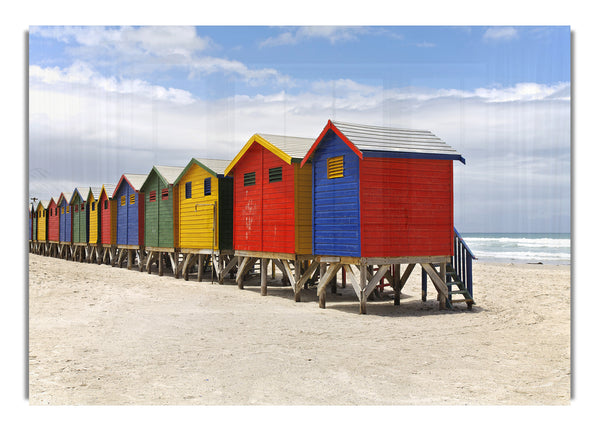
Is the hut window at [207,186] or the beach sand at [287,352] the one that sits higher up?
the hut window at [207,186]

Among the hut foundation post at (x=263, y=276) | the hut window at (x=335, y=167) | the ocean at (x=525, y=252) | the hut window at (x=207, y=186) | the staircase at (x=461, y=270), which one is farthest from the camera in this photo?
the ocean at (x=525, y=252)

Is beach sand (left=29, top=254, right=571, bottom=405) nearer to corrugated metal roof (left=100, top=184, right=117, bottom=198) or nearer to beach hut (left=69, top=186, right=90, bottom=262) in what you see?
corrugated metal roof (left=100, top=184, right=117, bottom=198)

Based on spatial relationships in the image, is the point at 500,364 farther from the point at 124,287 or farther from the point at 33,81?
the point at 124,287

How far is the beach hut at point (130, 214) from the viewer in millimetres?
26906

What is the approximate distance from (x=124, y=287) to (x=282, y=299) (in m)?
5.01

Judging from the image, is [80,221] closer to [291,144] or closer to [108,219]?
[108,219]

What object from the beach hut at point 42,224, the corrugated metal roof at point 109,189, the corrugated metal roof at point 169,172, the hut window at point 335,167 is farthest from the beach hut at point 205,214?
the beach hut at point 42,224

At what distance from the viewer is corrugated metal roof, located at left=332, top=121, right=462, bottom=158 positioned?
12789 mm

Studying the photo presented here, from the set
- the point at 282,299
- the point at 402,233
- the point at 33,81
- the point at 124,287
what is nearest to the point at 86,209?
the point at 124,287

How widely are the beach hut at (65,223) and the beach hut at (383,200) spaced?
93.5 feet

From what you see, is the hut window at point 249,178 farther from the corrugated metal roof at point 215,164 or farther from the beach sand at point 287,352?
the beach sand at point 287,352

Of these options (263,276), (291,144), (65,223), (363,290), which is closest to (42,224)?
(65,223)

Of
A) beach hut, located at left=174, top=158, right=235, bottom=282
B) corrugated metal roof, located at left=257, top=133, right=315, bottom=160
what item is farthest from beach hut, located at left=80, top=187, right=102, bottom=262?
corrugated metal roof, located at left=257, top=133, right=315, bottom=160

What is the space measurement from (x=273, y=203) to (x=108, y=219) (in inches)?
699
